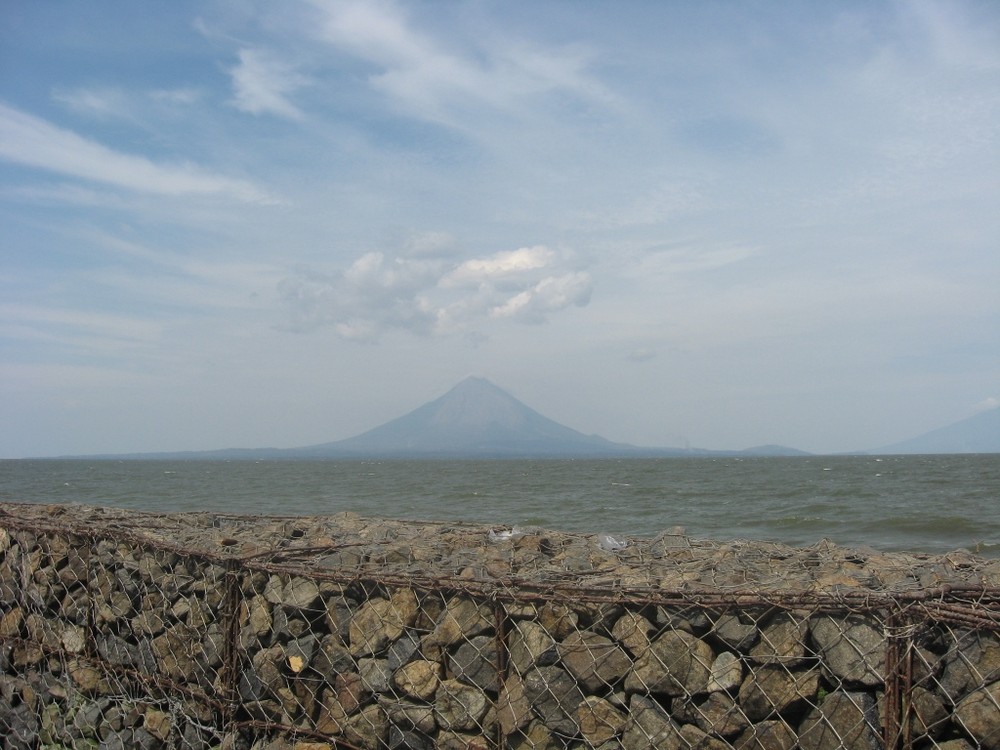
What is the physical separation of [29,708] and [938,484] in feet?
149

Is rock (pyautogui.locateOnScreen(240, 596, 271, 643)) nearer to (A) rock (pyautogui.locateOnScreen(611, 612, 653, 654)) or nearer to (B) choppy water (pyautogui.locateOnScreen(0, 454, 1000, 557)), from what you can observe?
(A) rock (pyautogui.locateOnScreen(611, 612, 653, 654))

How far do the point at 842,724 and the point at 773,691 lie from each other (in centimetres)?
30

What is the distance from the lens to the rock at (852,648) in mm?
3455

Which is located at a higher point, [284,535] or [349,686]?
[284,535]

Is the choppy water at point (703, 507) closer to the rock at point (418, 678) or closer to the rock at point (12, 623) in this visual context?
the rock at point (418, 678)

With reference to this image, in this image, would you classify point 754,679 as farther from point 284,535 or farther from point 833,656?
point 284,535

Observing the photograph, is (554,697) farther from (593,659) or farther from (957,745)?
(957,745)

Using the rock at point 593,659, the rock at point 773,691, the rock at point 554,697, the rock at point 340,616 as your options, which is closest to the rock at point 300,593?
the rock at point 340,616

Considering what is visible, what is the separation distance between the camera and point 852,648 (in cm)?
351

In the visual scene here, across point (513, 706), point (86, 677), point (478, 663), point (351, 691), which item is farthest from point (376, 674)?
point (86, 677)

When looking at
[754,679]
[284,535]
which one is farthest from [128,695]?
[754,679]

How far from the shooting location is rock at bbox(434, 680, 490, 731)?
4.19 meters

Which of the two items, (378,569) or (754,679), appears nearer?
(754,679)

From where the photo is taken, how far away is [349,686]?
4531mm
